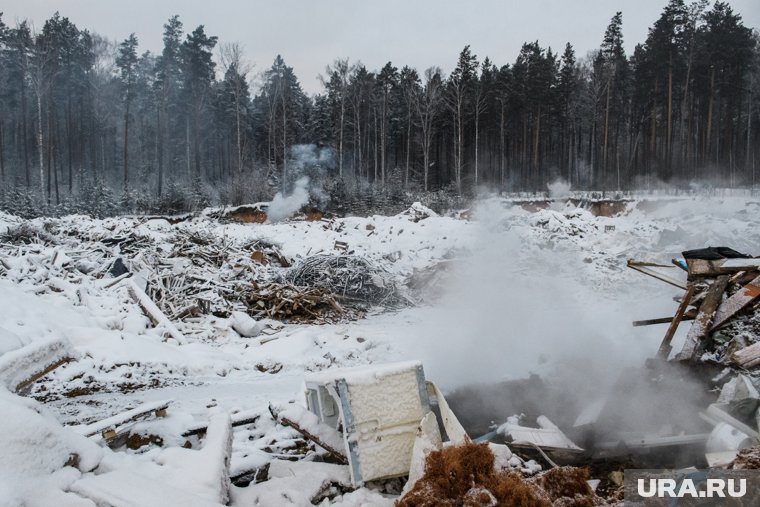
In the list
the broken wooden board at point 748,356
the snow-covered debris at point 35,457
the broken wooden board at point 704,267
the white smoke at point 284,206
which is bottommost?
the broken wooden board at point 748,356

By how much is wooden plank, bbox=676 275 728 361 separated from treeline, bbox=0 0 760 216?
23980mm

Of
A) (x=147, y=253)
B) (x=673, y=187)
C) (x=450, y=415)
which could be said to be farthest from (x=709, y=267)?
(x=673, y=187)

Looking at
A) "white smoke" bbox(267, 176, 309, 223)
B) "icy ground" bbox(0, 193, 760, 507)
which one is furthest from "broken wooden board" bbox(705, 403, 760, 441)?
"white smoke" bbox(267, 176, 309, 223)

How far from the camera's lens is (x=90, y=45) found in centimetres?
4047

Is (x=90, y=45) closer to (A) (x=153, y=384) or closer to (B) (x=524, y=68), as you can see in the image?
(B) (x=524, y=68)

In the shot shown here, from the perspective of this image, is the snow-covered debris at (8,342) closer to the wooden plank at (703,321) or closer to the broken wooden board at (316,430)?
the broken wooden board at (316,430)

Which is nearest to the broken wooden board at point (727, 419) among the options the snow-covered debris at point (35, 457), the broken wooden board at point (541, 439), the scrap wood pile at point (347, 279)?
the broken wooden board at point (541, 439)

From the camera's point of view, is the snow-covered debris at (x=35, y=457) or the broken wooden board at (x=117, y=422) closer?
the snow-covered debris at (x=35, y=457)

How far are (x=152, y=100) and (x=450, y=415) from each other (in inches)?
1932

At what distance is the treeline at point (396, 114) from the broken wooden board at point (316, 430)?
25.4 metres

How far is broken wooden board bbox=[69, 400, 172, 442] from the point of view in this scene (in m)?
4.32

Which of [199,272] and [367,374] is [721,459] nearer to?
[367,374]

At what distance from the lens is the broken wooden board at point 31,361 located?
3244 mm

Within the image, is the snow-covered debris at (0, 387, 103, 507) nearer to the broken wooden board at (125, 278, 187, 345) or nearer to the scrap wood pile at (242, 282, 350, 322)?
the broken wooden board at (125, 278, 187, 345)
